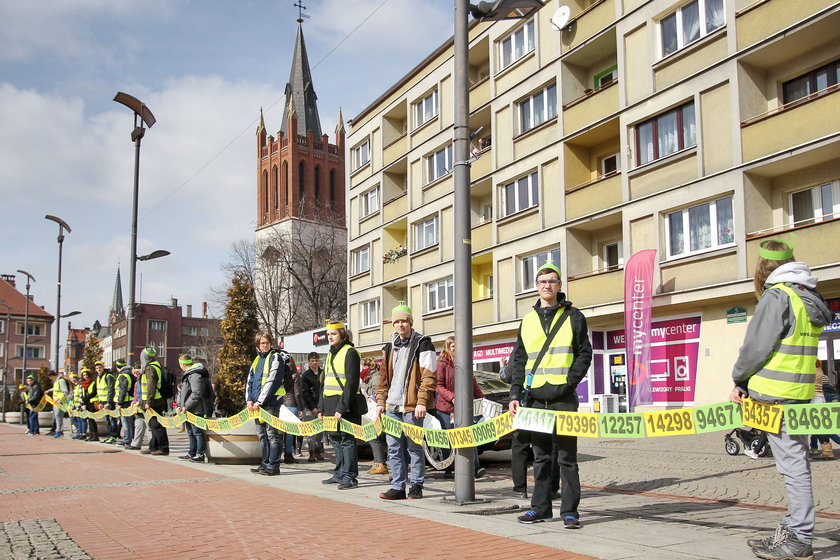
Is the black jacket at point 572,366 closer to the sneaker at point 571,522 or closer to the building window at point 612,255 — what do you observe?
the sneaker at point 571,522

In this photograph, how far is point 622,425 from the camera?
6.19 meters

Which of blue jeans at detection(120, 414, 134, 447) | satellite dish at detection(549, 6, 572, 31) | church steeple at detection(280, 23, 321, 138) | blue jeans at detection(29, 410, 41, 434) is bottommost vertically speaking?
blue jeans at detection(29, 410, 41, 434)

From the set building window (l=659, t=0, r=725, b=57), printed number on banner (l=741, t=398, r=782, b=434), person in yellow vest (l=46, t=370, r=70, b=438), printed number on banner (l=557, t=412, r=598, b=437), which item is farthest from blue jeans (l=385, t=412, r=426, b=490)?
person in yellow vest (l=46, t=370, r=70, b=438)

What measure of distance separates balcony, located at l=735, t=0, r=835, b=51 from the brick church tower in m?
42.0

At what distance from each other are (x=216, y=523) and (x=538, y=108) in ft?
79.5

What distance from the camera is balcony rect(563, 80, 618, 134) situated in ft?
81.3

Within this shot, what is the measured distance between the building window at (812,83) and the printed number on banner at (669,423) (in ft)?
49.6

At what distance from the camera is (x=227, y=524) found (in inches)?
261

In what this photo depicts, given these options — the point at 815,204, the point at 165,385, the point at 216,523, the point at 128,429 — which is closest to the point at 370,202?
the point at 815,204

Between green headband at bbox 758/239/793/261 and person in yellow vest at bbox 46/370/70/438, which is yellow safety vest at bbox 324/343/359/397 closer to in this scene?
green headband at bbox 758/239/793/261

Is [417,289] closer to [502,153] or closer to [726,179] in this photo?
[502,153]

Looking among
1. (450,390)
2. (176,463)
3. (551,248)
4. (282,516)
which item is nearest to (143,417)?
(176,463)

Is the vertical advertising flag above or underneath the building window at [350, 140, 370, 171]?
underneath

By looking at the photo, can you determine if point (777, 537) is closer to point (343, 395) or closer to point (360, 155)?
point (343, 395)
